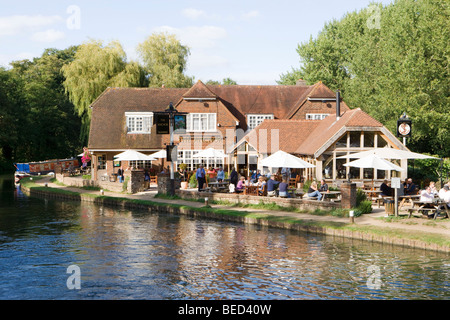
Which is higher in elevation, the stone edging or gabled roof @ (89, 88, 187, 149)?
gabled roof @ (89, 88, 187, 149)

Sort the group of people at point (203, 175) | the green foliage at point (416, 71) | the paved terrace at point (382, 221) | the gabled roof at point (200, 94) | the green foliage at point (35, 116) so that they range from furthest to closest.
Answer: the green foliage at point (35, 116) < the gabled roof at point (200, 94) < the green foliage at point (416, 71) < the group of people at point (203, 175) < the paved terrace at point (382, 221)

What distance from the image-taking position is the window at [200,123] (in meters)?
45.4

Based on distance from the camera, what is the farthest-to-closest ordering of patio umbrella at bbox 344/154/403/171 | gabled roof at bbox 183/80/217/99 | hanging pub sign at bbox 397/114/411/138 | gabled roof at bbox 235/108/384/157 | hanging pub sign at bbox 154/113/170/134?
gabled roof at bbox 183/80/217/99, hanging pub sign at bbox 154/113/170/134, gabled roof at bbox 235/108/384/157, hanging pub sign at bbox 397/114/411/138, patio umbrella at bbox 344/154/403/171

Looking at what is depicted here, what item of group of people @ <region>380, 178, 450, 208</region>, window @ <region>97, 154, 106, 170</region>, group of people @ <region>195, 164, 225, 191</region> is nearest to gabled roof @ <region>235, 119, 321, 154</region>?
group of people @ <region>195, 164, 225, 191</region>

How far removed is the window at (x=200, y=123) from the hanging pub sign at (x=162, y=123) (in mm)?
11046

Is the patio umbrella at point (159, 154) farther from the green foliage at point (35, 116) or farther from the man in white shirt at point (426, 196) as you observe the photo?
→ the green foliage at point (35, 116)

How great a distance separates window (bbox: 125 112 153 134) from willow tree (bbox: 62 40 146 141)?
860 cm

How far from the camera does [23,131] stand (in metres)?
73.0

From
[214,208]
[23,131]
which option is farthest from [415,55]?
[23,131]

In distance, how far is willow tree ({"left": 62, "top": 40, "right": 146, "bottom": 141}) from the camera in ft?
179

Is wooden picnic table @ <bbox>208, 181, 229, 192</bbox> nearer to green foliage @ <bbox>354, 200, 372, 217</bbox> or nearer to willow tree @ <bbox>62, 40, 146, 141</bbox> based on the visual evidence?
green foliage @ <bbox>354, 200, 372, 217</bbox>

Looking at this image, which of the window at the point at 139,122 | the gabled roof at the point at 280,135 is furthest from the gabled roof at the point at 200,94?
the gabled roof at the point at 280,135

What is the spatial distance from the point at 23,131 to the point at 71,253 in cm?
5981
